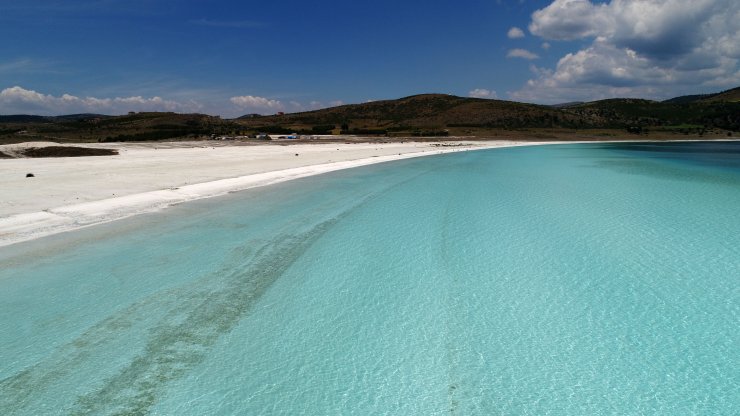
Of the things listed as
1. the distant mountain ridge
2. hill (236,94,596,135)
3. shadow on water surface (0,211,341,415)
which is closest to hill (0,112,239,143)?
the distant mountain ridge

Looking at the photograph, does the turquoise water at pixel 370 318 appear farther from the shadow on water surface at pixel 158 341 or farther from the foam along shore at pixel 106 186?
the foam along shore at pixel 106 186

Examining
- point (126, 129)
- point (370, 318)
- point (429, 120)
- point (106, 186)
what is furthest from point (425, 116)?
point (370, 318)

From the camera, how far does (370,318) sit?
7273mm

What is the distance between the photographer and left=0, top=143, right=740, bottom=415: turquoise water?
513cm

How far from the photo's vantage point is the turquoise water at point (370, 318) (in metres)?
5.13

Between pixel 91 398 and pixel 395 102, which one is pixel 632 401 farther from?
pixel 395 102

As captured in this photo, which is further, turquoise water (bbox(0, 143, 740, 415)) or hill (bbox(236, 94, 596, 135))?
hill (bbox(236, 94, 596, 135))

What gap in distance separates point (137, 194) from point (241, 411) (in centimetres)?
1472

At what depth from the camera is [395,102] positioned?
154 meters

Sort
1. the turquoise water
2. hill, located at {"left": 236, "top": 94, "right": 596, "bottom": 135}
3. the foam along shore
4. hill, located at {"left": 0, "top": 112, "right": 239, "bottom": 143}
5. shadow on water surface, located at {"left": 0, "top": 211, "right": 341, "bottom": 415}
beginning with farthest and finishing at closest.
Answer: hill, located at {"left": 236, "top": 94, "right": 596, "bottom": 135}
hill, located at {"left": 0, "top": 112, "right": 239, "bottom": 143}
the foam along shore
the turquoise water
shadow on water surface, located at {"left": 0, "top": 211, "right": 341, "bottom": 415}

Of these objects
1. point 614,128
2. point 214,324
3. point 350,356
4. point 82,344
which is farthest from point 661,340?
Answer: point 614,128

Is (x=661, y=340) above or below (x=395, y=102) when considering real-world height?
below

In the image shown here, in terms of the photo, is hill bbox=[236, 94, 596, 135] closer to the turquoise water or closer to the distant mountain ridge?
the distant mountain ridge

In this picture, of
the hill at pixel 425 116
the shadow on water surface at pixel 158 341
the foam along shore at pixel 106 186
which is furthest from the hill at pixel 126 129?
the shadow on water surface at pixel 158 341
